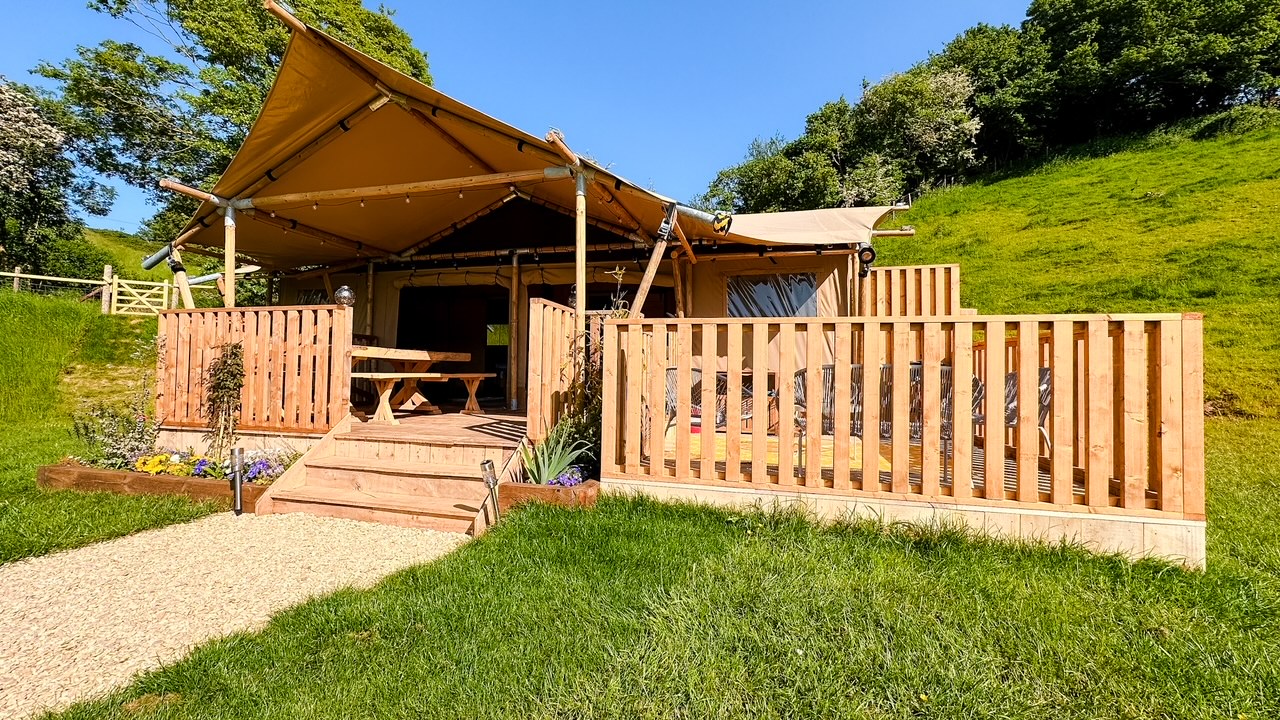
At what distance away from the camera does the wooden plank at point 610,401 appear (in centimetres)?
338

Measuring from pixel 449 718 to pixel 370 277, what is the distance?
7.91m

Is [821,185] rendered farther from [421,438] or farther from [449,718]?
[449,718]

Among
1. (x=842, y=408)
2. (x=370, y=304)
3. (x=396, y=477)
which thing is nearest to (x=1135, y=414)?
(x=842, y=408)

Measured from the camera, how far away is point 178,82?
16922mm

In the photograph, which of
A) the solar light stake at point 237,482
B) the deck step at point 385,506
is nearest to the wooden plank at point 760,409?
the deck step at point 385,506

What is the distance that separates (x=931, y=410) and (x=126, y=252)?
3594 cm

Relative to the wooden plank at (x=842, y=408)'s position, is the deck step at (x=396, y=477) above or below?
below

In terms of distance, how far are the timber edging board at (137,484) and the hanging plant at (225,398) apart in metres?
0.59

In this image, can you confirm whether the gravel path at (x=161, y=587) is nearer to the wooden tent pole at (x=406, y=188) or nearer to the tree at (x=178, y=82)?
the wooden tent pole at (x=406, y=188)

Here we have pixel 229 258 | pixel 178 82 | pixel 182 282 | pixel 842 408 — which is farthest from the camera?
pixel 178 82

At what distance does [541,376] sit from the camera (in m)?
3.77

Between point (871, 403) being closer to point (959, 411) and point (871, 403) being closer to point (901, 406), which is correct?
point (901, 406)

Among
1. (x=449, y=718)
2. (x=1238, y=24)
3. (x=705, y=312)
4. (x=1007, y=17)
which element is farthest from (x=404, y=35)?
(x=1238, y=24)

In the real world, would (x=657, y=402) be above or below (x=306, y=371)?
below
